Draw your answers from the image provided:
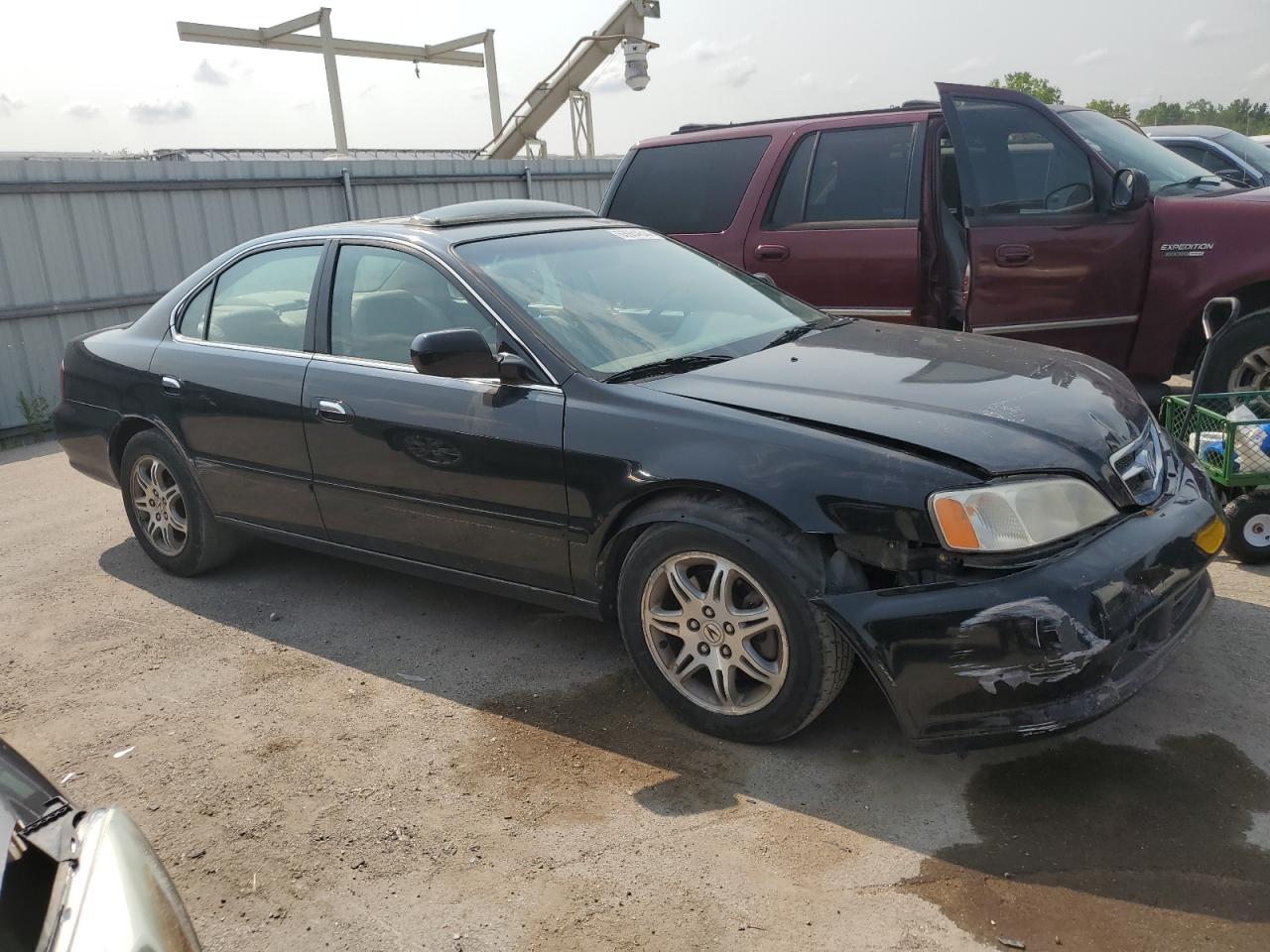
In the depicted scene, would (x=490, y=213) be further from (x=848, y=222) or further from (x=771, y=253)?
(x=848, y=222)

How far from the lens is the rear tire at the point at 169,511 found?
4945 millimetres

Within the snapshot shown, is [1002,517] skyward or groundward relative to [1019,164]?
groundward

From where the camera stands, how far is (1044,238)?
560cm

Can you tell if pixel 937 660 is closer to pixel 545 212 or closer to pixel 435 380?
pixel 435 380

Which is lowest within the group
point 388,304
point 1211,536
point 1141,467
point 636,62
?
point 1211,536

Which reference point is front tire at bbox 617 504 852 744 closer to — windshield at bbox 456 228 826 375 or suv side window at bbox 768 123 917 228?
windshield at bbox 456 228 826 375

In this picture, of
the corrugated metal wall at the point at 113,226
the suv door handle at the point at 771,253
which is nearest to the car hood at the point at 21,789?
the suv door handle at the point at 771,253

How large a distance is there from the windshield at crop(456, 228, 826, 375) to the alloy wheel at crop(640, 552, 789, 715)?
784mm

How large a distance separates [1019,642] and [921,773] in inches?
24.3

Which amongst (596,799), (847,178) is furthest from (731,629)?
(847,178)

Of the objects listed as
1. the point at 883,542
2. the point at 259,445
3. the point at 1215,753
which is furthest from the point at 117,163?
the point at 1215,753

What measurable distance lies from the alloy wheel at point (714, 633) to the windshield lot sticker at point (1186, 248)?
3.78 metres

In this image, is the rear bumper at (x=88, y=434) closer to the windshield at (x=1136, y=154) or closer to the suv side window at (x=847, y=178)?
the suv side window at (x=847, y=178)

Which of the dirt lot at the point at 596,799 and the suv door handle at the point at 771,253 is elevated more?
the suv door handle at the point at 771,253
